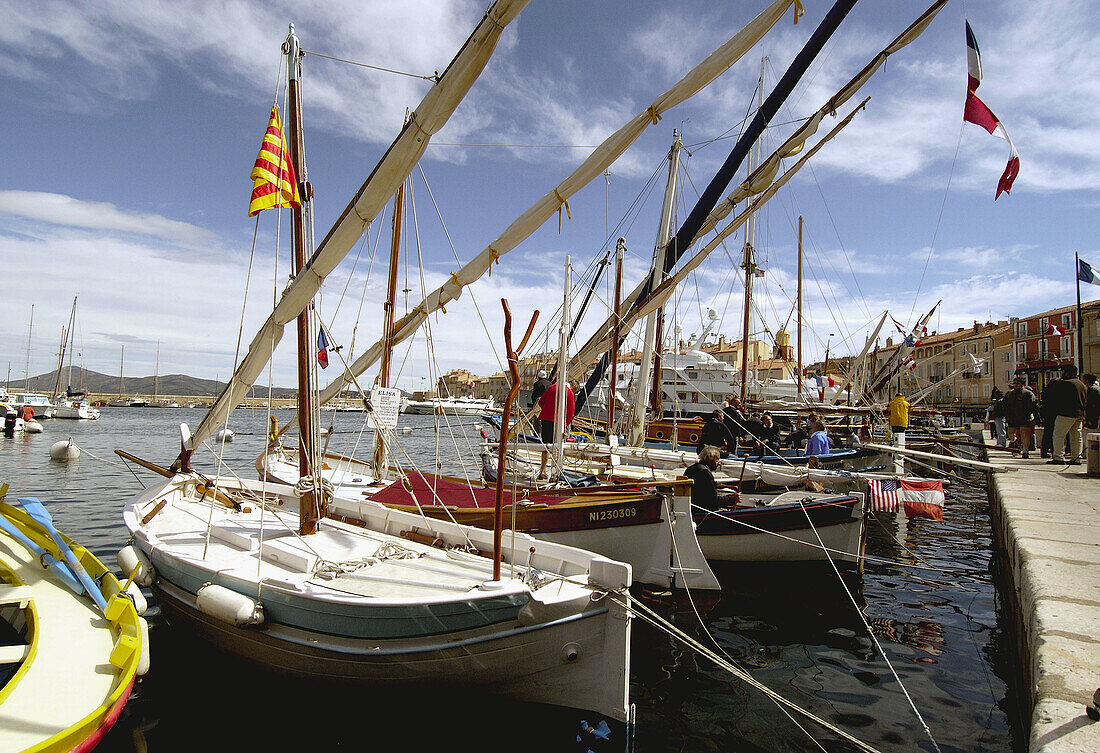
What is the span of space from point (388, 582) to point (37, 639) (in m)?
2.77

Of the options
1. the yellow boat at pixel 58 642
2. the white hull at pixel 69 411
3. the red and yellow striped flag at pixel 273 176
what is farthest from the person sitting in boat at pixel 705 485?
the white hull at pixel 69 411

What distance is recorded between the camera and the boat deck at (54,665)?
3975mm

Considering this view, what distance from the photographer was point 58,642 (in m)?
4.98

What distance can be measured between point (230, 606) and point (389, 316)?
7605 millimetres

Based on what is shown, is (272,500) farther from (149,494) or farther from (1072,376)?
(1072,376)

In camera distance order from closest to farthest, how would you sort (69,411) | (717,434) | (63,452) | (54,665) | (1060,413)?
(54,665), (1060,413), (717,434), (63,452), (69,411)

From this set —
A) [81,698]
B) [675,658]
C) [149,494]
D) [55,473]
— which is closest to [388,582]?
[81,698]

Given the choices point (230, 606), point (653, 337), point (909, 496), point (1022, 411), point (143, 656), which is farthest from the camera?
point (1022, 411)

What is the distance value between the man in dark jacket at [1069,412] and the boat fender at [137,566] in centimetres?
1571

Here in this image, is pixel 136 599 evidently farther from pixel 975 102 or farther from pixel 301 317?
pixel 975 102

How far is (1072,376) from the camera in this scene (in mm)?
13008

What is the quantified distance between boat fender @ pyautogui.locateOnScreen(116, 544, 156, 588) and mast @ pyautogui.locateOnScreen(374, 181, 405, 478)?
4555mm

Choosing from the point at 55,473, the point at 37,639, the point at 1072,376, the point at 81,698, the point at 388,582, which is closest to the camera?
the point at 81,698

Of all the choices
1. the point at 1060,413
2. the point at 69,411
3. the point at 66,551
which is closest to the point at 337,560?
the point at 66,551
